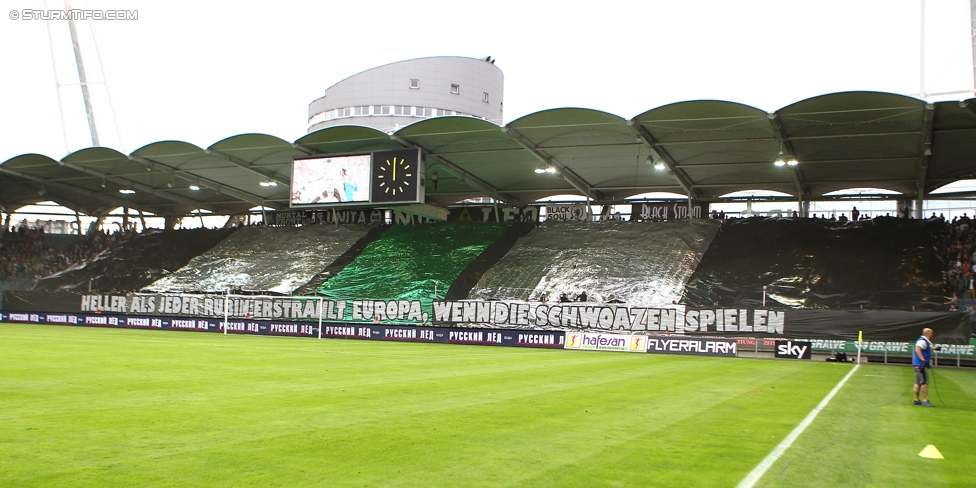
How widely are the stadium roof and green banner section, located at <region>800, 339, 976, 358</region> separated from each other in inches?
384

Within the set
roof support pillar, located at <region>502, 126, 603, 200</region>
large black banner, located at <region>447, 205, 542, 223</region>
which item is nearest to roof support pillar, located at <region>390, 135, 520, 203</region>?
large black banner, located at <region>447, 205, 542, 223</region>

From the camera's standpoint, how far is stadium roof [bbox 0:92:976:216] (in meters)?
32.1

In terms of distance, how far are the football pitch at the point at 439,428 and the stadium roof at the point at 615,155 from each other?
18.0 meters

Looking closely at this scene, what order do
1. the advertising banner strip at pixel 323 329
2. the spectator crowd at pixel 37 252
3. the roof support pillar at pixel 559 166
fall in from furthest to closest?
the spectator crowd at pixel 37 252 → the roof support pillar at pixel 559 166 → the advertising banner strip at pixel 323 329

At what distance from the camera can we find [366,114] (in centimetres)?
9231

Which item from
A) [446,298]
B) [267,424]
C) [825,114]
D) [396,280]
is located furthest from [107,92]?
[267,424]

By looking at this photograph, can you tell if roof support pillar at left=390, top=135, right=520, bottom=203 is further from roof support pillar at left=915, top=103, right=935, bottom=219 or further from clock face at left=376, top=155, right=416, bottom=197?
roof support pillar at left=915, top=103, right=935, bottom=219

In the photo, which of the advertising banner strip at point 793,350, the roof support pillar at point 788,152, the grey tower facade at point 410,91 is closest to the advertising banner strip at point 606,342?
the advertising banner strip at point 793,350

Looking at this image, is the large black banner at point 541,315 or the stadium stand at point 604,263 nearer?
the large black banner at point 541,315

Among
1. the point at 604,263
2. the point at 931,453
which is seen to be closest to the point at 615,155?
the point at 604,263

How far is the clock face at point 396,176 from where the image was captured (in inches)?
1523

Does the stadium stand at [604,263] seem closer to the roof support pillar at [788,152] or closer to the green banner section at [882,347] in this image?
the roof support pillar at [788,152]

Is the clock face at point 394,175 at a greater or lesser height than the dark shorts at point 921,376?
greater

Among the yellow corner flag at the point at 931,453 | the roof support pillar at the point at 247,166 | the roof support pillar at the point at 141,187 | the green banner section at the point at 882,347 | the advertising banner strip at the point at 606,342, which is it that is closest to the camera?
the yellow corner flag at the point at 931,453
